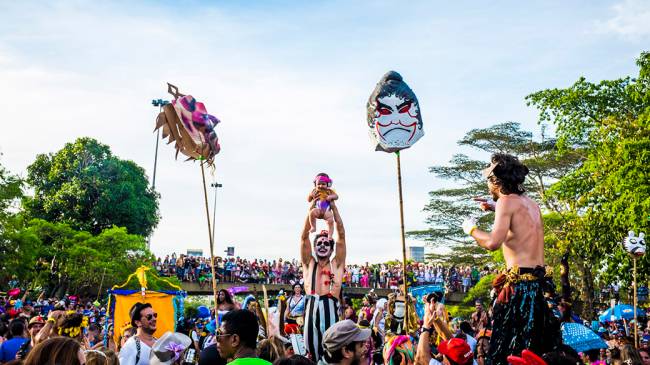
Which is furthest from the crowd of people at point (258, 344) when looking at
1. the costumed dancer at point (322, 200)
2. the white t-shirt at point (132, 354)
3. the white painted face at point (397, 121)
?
the white painted face at point (397, 121)

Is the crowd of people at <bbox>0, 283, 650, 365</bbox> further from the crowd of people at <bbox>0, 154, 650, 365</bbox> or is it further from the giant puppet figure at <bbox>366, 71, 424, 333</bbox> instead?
the giant puppet figure at <bbox>366, 71, 424, 333</bbox>

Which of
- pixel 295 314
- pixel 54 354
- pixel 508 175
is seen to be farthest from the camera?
pixel 295 314

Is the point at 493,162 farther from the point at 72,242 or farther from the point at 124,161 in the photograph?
the point at 124,161

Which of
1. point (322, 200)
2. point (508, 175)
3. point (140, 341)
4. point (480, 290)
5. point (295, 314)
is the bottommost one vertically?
point (140, 341)

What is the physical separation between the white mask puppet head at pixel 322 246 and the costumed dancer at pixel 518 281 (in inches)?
125

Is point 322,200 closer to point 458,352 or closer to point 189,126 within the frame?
point 189,126

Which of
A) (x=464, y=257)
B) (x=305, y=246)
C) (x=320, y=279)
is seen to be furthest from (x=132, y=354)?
(x=464, y=257)

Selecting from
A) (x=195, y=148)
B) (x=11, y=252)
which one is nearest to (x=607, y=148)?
(x=195, y=148)

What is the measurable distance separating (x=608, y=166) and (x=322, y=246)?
49.5ft

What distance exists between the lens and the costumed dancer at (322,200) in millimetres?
8680

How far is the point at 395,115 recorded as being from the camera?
777 centimetres

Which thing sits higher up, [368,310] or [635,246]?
[635,246]

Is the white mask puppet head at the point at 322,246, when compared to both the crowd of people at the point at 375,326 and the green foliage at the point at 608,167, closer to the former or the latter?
the crowd of people at the point at 375,326

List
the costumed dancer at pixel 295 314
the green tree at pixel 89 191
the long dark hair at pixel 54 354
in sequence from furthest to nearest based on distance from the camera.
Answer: the green tree at pixel 89 191 → the costumed dancer at pixel 295 314 → the long dark hair at pixel 54 354
